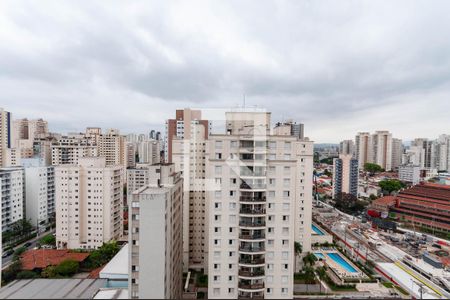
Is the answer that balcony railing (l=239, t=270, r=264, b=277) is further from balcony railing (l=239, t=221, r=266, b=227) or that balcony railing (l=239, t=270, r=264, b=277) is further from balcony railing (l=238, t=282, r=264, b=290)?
balcony railing (l=239, t=221, r=266, b=227)

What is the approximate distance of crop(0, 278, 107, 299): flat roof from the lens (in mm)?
12859

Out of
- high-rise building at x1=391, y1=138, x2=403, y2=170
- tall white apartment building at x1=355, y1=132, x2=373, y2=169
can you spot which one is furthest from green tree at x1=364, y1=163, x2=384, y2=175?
high-rise building at x1=391, y1=138, x2=403, y2=170

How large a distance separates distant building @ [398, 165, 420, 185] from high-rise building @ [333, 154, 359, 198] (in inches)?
714

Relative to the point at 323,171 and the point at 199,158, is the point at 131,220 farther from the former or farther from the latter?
the point at 323,171

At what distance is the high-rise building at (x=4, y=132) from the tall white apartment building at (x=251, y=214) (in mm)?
36566

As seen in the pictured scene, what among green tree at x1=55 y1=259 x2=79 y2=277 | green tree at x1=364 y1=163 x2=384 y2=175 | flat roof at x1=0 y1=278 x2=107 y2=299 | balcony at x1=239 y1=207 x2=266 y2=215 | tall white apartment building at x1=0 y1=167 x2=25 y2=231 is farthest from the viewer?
green tree at x1=364 y1=163 x2=384 y2=175

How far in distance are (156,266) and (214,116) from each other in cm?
767

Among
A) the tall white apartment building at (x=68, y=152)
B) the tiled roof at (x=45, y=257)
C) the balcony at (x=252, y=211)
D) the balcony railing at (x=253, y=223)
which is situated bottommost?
the tiled roof at (x=45, y=257)

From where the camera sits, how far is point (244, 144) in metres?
10.6

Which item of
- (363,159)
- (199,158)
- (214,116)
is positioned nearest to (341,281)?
(199,158)

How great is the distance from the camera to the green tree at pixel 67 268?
17633mm

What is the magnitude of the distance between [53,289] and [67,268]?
173 inches

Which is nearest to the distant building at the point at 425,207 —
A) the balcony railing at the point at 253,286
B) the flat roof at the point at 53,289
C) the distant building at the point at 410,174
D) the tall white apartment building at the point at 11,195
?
the distant building at the point at 410,174

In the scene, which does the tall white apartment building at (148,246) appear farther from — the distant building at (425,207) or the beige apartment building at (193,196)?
the distant building at (425,207)
